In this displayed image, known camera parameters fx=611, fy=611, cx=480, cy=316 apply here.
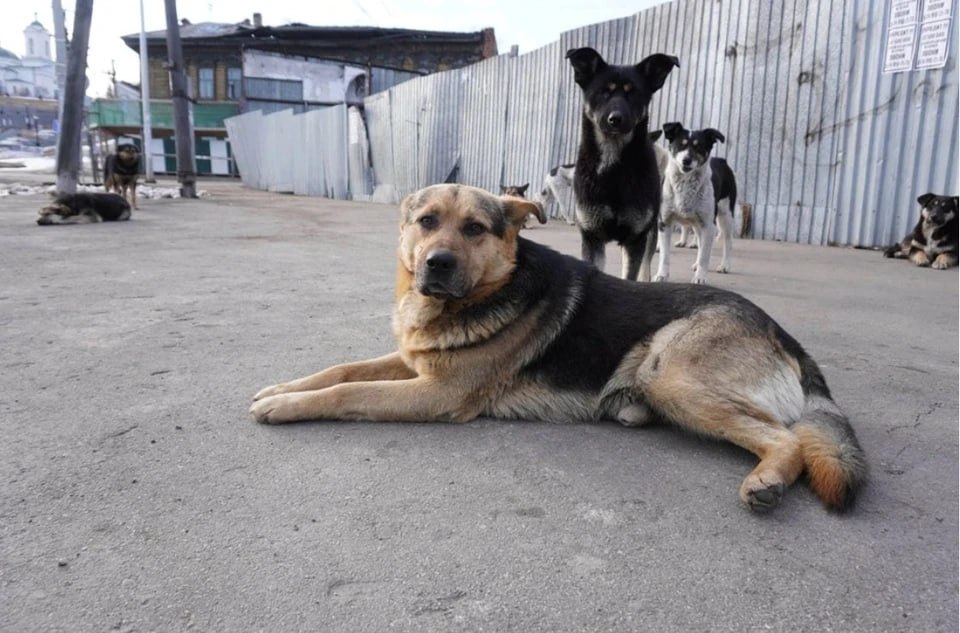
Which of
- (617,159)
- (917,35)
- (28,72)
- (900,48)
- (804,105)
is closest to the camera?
(617,159)

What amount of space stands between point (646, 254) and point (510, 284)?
2647 millimetres

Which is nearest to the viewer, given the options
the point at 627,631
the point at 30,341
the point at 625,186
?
the point at 627,631

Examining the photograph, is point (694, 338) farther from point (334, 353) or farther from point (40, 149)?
point (40, 149)

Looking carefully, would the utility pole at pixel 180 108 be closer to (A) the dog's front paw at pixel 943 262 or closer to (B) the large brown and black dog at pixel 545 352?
(B) the large brown and black dog at pixel 545 352

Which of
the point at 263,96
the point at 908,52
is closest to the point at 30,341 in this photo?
the point at 908,52

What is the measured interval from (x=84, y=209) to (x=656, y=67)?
1050 centimetres

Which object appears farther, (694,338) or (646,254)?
(646,254)

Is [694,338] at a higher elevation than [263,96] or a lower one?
lower

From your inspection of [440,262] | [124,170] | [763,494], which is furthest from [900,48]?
[124,170]

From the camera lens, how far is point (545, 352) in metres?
2.80

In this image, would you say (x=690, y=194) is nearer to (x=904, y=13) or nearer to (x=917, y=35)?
(x=917, y=35)

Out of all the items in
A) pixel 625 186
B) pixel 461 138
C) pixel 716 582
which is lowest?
pixel 716 582

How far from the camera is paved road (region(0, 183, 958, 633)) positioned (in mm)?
1480

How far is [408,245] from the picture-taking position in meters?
2.98
